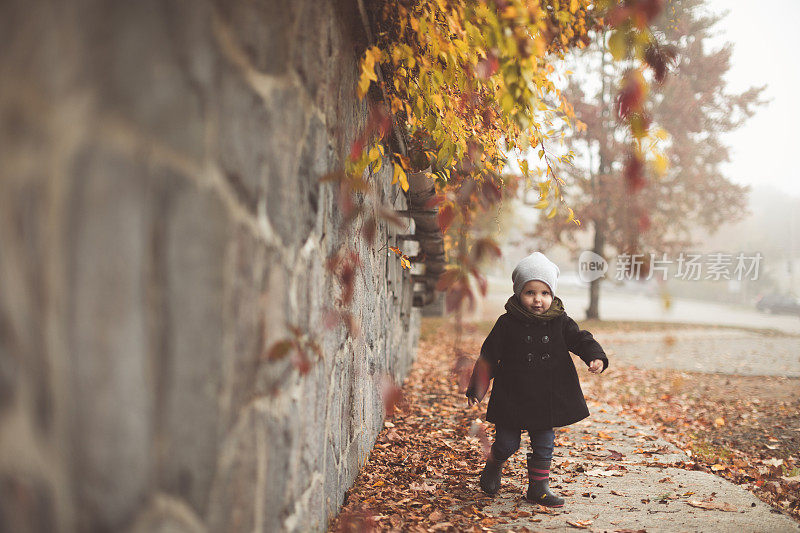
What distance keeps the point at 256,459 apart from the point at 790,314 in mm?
33545

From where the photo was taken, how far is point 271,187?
1499 millimetres

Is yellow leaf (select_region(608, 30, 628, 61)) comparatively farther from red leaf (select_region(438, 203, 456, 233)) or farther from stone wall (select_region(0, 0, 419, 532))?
stone wall (select_region(0, 0, 419, 532))

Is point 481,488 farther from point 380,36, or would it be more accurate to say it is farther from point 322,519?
point 380,36

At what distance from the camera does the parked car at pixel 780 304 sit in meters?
27.5

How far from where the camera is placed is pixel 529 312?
3.41m

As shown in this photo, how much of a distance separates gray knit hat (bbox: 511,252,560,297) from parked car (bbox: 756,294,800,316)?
3035 centimetres

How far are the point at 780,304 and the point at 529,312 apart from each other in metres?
31.5

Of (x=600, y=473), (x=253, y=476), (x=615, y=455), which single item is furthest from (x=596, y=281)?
(x=253, y=476)

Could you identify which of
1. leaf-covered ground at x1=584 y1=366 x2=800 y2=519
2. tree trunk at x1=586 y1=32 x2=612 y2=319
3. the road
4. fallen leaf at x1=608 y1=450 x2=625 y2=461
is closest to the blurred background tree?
tree trunk at x1=586 y1=32 x2=612 y2=319

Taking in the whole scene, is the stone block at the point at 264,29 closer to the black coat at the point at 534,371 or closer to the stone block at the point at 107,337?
the stone block at the point at 107,337

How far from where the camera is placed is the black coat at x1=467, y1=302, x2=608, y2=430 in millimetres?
3297

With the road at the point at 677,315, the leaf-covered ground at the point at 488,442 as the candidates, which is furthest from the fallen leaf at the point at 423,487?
the road at the point at 677,315

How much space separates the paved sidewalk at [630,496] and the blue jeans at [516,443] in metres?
0.27

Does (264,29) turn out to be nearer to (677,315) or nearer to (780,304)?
(677,315)
